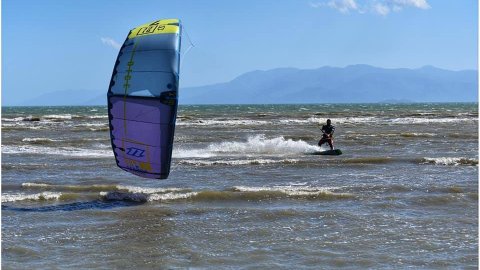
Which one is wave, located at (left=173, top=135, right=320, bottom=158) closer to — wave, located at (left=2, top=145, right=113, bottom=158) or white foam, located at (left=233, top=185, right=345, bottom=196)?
wave, located at (left=2, top=145, right=113, bottom=158)

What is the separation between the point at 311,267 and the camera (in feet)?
23.5

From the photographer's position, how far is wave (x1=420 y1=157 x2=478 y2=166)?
1706 cm

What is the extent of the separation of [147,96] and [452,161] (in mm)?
10254

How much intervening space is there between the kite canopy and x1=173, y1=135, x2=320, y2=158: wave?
349 inches

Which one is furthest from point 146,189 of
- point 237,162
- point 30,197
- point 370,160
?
point 370,160

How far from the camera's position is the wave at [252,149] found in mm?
21406

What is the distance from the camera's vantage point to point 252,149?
23.2 meters

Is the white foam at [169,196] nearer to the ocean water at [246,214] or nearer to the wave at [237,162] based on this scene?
the ocean water at [246,214]

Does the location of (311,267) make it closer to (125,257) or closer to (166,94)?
(125,257)

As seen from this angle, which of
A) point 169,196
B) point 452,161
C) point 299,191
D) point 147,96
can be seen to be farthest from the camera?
point 452,161

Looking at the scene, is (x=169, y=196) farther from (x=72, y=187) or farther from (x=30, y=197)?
(x=30, y=197)

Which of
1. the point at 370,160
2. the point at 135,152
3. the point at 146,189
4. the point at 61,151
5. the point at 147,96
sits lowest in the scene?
the point at 61,151

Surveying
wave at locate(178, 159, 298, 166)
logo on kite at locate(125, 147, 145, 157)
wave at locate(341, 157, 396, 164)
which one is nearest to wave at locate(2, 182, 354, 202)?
logo on kite at locate(125, 147, 145, 157)

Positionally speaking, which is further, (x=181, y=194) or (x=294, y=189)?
(x=294, y=189)
